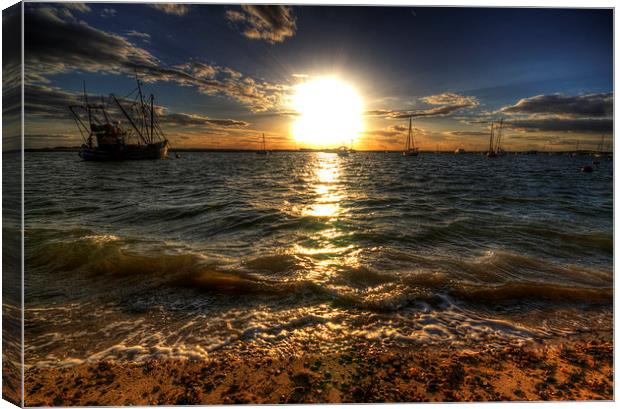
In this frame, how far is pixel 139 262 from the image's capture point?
4777mm

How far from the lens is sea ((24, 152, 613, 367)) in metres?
2.89

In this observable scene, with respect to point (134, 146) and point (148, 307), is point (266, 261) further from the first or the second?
point (134, 146)

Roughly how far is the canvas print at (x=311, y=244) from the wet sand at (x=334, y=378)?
0.05ft

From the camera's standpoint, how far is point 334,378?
2344 millimetres

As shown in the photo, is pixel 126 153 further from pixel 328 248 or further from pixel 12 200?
pixel 12 200

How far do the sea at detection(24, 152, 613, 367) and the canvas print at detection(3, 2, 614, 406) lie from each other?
0.03 m

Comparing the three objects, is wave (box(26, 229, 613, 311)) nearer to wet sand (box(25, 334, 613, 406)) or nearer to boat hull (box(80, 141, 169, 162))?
wet sand (box(25, 334, 613, 406))

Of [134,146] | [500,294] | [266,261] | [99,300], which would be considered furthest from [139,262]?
[134,146]

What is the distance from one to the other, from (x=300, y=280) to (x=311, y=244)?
5.66 feet

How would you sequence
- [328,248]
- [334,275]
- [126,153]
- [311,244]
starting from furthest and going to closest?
[126,153], [311,244], [328,248], [334,275]

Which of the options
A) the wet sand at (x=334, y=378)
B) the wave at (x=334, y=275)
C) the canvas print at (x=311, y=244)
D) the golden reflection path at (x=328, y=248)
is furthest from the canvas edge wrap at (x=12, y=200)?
the golden reflection path at (x=328, y=248)

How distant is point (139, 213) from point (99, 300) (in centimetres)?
518

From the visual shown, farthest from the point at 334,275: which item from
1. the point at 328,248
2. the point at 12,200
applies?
the point at 12,200

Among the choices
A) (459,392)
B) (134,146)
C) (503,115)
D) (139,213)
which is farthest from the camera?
(134,146)
